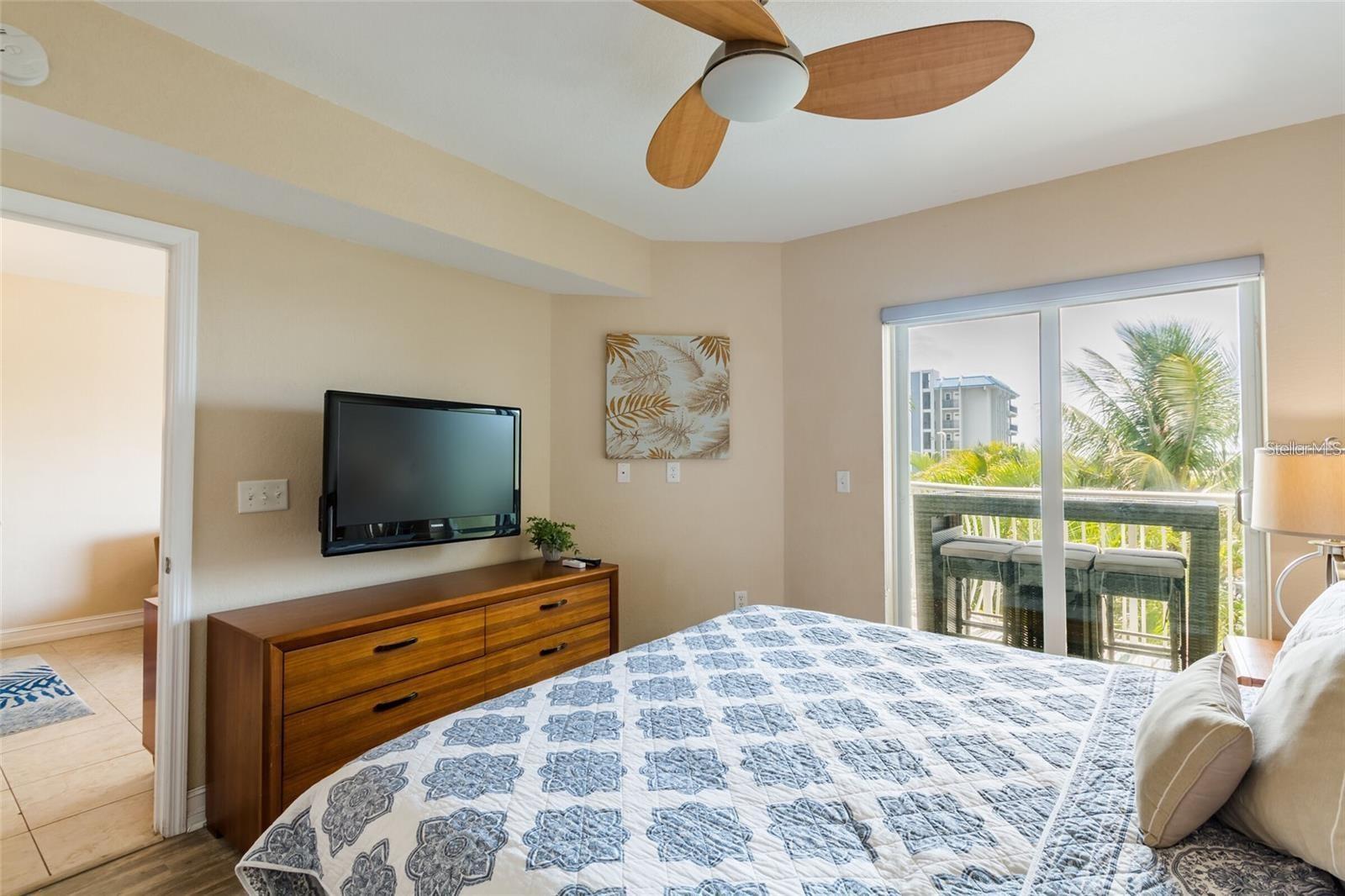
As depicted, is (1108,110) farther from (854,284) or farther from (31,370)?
(31,370)

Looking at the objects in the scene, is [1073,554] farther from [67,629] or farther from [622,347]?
[67,629]

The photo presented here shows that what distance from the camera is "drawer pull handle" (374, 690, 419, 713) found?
2.26 metres

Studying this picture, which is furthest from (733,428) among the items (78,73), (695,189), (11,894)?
(11,894)

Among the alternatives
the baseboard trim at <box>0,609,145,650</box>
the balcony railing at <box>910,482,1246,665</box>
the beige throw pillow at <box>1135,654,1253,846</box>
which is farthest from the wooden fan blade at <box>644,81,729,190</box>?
the baseboard trim at <box>0,609,145,650</box>

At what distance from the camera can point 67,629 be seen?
4.46m

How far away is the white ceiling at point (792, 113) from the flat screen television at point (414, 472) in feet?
3.63

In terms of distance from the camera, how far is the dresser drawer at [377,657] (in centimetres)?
206

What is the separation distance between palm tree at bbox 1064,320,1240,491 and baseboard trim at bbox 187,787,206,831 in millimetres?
3749

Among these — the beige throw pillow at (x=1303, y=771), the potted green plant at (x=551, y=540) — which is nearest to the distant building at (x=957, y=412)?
the potted green plant at (x=551, y=540)

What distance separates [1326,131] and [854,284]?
1.85 meters

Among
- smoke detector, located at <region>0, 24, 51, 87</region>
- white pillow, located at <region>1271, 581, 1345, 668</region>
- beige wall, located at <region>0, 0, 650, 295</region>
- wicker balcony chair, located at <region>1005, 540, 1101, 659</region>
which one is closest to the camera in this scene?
white pillow, located at <region>1271, 581, 1345, 668</region>

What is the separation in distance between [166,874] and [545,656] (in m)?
1.40

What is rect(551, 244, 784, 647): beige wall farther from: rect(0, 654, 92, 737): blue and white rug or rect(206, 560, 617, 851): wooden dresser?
rect(0, 654, 92, 737): blue and white rug

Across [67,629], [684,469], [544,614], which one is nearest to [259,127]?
[544,614]
